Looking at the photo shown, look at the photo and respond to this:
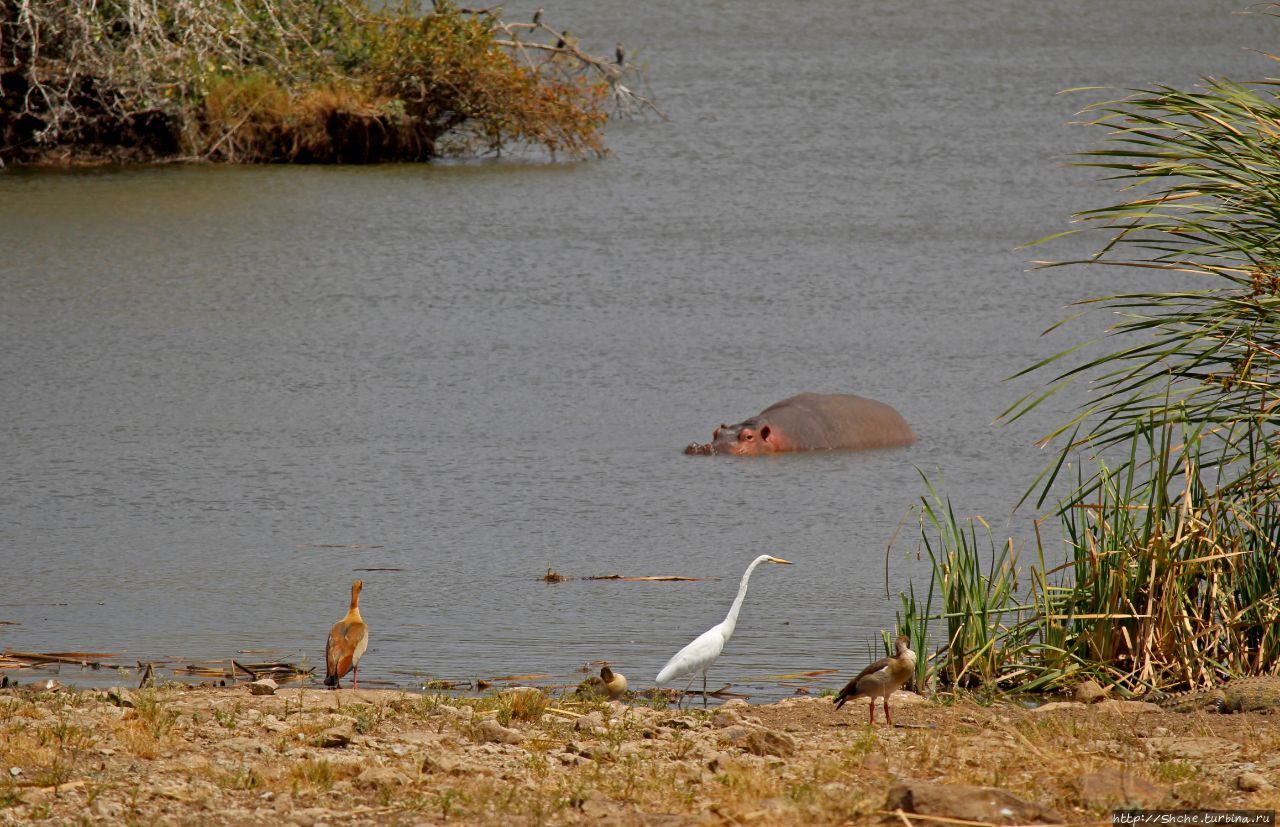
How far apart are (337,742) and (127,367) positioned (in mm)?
6519

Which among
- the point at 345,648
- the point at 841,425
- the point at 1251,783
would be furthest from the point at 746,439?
the point at 1251,783

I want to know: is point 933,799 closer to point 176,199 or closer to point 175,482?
point 175,482

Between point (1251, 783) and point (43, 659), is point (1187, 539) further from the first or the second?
point (43, 659)

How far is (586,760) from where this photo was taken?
408 cm

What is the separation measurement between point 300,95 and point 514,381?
8.00m

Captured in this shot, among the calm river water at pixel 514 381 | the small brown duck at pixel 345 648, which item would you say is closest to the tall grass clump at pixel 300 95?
the calm river water at pixel 514 381

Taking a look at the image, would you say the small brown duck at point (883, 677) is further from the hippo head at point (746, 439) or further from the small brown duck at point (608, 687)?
the hippo head at point (746, 439)

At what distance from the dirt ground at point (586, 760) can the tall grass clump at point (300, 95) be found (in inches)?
492

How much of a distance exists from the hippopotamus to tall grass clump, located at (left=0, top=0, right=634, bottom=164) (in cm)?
878

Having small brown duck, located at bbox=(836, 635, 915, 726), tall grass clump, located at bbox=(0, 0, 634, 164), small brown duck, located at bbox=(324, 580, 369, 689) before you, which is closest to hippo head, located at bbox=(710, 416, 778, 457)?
small brown duck, located at bbox=(324, 580, 369, 689)

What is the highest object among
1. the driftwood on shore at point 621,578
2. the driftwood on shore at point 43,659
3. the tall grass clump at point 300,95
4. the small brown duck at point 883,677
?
the tall grass clump at point 300,95

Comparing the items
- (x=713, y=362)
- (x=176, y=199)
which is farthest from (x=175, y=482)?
(x=176, y=199)

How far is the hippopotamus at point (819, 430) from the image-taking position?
8758 mm

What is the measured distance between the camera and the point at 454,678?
530cm
